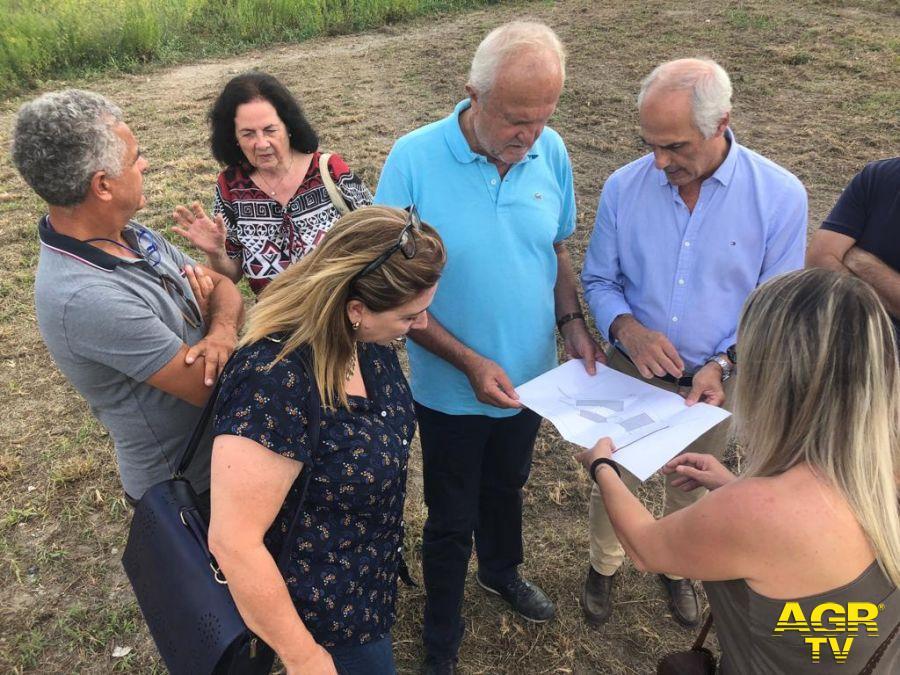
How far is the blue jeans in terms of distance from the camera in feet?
6.06

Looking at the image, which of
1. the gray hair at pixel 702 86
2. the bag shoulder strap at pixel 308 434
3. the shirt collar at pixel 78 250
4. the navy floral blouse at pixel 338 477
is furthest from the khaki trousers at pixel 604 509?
the shirt collar at pixel 78 250

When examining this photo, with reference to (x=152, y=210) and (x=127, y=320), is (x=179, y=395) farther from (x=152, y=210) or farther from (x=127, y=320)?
(x=152, y=210)

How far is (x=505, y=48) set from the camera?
204cm

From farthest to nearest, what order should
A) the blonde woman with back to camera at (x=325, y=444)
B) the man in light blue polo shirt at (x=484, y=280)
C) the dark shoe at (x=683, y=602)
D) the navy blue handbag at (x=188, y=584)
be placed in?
the dark shoe at (x=683, y=602) → the man in light blue polo shirt at (x=484, y=280) → the navy blue handbag at (x=188, y=584) → the blonde woman with back to camera at (x=325, y=444)

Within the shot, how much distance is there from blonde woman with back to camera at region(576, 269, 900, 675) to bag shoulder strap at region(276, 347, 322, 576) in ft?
2.80

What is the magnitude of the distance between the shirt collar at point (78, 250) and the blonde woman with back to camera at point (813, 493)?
162cm

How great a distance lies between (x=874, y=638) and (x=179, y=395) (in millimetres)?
1795

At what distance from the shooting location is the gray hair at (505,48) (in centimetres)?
204

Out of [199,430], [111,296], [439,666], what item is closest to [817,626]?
[199,430]

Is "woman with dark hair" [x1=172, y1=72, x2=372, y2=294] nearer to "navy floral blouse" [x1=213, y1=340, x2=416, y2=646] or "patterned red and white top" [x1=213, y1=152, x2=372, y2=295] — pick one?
"patterned red and white top" [x1=213, y1=152, x2=372, y2=295]

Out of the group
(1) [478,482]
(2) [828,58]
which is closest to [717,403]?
(1) [478,482]

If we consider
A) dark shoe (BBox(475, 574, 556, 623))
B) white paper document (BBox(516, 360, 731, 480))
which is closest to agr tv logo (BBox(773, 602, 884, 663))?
white paper document (BBox(516, 360, 731, 480))

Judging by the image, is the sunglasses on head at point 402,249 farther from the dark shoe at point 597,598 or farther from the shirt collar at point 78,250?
the dark shoe at point 597,598

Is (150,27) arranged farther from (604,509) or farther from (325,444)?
(325,444)
